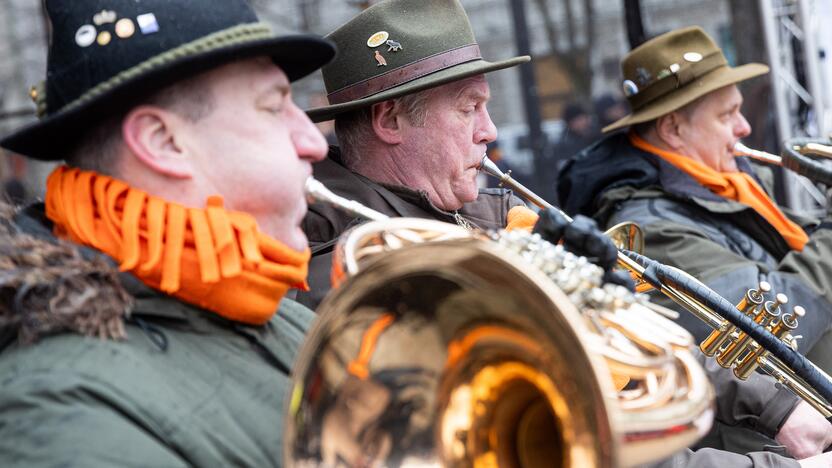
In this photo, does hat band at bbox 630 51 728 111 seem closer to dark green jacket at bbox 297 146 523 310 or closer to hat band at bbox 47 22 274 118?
dark green jacket at bbox 297 146 523 310

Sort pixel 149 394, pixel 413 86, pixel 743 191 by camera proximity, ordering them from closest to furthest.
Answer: pixel 149 394 < pixel 413 86 < pixel 743 191

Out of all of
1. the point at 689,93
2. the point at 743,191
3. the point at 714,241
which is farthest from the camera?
the point at 689,93

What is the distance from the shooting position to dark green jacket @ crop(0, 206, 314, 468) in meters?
1.50

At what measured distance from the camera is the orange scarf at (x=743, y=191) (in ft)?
14.0

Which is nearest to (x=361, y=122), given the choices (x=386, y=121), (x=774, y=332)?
(x=386, y=121)

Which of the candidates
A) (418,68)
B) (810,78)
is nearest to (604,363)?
(418,68)

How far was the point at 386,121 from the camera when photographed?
3.17 m

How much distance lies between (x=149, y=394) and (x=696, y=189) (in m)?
3.09

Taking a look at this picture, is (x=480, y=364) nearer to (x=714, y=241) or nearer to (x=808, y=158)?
(x=714, y=241)

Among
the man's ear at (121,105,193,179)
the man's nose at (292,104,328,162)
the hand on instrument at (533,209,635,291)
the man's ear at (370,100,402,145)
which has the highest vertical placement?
the man's ear at (121,105,193,179)

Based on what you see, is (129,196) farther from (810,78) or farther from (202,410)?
(810,78)

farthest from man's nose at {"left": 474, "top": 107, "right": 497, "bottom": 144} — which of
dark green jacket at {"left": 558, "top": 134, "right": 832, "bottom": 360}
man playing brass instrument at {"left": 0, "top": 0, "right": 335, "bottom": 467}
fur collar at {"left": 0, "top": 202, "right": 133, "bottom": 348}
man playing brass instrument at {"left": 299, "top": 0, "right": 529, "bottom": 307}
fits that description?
fur collar at {"left": 0, "top": 202, "right": 133, "bottom": 348}

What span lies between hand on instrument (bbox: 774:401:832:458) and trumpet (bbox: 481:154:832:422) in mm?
36

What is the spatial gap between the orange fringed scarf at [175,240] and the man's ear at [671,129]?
3018 millimetres
